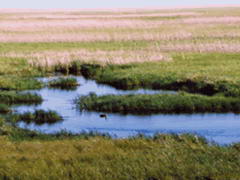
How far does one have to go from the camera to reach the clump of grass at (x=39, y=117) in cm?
2014

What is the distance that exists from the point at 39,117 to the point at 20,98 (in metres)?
3.73

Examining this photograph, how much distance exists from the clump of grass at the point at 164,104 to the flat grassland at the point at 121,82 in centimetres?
12

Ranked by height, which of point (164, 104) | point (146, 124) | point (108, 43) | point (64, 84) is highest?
point (146, 124)

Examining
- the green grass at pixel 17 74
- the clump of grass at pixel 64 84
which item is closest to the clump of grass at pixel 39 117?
the green grass at pixel 17 74

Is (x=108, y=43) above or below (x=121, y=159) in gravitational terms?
below

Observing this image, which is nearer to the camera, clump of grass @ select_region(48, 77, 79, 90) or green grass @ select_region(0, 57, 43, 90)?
green grass @ select_region(0, 57, 43, 90)

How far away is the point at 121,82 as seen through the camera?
27609mm

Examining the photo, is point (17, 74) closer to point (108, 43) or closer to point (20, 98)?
point (20, 98)

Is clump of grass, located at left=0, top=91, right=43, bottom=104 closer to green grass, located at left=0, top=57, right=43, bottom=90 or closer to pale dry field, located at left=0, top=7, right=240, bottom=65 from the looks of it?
green grass, located at left=0, top=57, right=43, bottom=90

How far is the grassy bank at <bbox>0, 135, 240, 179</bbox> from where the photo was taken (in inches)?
465

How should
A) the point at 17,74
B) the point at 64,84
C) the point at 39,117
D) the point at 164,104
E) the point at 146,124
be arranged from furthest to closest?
the point at 17,74 → the point at 64,84 → the point at 164,104 → the point at 39,117 → the point at 146,124

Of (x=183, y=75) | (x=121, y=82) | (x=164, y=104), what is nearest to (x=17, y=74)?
(x=121, y=82)

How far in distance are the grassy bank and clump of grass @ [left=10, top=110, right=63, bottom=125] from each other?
199 inches

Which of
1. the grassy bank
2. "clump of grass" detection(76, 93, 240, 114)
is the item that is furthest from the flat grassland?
"clump of grass" detection(76, 93, 240, 114)
